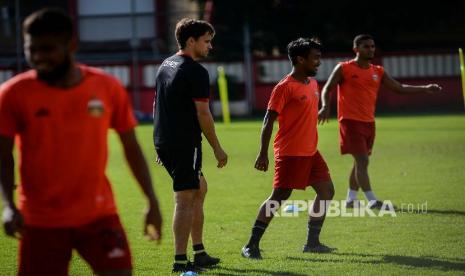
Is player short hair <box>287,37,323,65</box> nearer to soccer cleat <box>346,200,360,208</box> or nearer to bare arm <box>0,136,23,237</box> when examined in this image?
soccer cleat <box>346,200,360,208</box>

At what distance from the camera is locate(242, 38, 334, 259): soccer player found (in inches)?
347

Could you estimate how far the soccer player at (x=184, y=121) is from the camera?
7.83 metres

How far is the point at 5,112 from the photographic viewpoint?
498 cm

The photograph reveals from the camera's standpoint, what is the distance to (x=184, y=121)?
25.9 feet

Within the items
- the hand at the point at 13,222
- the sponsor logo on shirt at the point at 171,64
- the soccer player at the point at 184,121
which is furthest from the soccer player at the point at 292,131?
the hand at the point at 13,222

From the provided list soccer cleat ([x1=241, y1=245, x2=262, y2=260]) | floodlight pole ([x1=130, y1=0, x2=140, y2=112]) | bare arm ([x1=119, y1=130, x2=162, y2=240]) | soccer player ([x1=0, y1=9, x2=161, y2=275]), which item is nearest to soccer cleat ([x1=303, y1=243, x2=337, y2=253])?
soccer cleat ([x1=241, y1=245, x2=262, y2=260])

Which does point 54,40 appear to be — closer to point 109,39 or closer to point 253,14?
point 253,14

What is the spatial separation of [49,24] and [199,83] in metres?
2.91

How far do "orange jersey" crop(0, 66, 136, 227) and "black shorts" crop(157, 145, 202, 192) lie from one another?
2.70 m

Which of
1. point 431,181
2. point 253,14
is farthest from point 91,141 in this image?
point 253,14

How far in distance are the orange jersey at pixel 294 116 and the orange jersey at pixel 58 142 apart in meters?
3.83

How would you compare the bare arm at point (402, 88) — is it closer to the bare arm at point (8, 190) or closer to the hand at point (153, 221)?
the hand at point (153, 221)

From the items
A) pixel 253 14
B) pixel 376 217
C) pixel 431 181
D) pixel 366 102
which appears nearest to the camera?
pixel 376 217

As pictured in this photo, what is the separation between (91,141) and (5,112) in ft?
1.53
